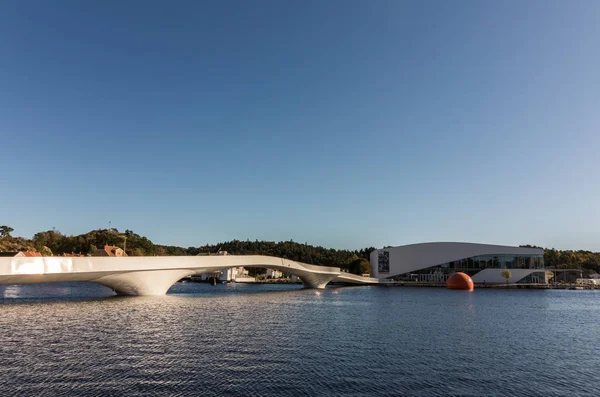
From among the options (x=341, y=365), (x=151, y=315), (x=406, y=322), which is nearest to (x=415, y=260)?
(x=406, y=322)

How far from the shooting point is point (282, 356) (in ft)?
72.4

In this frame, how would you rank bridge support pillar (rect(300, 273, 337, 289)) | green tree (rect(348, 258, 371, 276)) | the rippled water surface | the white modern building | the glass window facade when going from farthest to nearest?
green tree (rect(348, 258, 371, 276)) → the glass window facade → the white modern building → bridge support pillar (rect(300, 273, 337, 289)) → the rippled water surface

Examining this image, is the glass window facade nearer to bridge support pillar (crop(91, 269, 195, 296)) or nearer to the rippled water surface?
bridge support pillar (crop(91, 269, 195, 296))

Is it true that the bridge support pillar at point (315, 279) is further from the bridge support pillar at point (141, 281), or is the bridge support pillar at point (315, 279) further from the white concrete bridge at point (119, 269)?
the bridge support pillar at point (141, 281)

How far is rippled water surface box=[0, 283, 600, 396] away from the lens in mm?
16828

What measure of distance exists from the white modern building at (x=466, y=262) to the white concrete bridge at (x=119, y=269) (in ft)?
233

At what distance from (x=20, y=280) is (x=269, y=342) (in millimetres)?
33730

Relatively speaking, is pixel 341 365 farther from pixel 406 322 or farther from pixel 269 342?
pixel 406 322

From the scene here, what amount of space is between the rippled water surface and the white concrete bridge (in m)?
7.00

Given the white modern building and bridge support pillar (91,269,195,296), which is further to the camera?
the white modern building

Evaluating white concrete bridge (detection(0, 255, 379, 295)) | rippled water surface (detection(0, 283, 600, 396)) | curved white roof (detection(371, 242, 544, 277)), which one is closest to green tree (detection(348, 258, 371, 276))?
curved white roof (detection(371, 242, 544, 277))

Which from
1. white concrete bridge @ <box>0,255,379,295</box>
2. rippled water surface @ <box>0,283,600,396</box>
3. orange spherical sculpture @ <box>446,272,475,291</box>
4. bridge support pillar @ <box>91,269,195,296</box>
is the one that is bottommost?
orange spherical sculpture @ <box>446,272,475,291</box>

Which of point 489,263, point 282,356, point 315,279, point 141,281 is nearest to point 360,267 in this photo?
point 489,263

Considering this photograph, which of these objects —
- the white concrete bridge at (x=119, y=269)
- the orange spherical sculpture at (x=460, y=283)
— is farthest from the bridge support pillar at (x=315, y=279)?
the orange spherical sculpture at (x=460, y=283)
